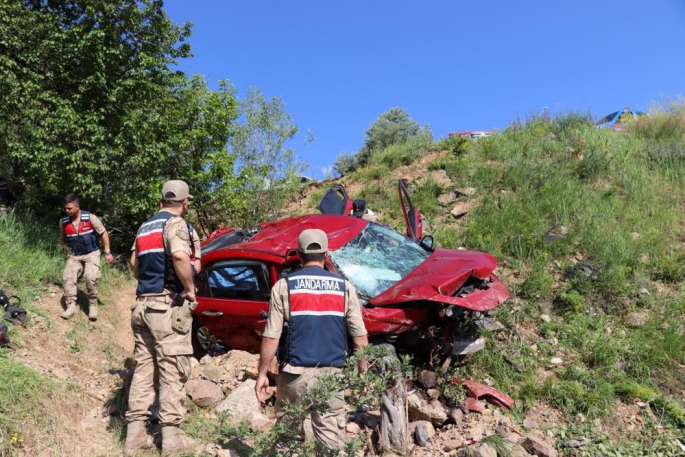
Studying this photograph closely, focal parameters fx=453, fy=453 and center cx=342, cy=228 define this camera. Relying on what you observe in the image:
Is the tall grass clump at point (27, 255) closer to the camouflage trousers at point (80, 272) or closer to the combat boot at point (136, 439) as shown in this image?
the camouflage trousers at point (80, 272)

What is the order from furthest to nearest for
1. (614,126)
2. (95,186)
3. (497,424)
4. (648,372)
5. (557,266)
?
(614,126)
(95,186)
(557,266)
(648,372)
(497,424)

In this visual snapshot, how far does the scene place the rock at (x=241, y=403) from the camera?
12.8 feet

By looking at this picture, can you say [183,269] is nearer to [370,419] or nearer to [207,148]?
[370,419]

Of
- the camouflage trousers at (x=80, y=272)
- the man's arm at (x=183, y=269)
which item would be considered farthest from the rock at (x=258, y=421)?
the camouflage trousers at (x=80, y=272)

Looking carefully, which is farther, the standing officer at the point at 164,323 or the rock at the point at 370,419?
the rock at the point at 370,419

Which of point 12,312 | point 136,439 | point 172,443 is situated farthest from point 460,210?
point 12,312

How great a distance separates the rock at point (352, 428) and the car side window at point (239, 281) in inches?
56.0

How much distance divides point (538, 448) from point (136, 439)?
3.12m

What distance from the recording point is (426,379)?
4.05 m

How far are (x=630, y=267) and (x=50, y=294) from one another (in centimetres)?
790

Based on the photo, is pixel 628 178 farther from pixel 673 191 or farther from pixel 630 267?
pixel 630 267

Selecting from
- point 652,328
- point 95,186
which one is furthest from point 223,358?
point 652,328

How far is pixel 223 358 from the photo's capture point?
4688mm

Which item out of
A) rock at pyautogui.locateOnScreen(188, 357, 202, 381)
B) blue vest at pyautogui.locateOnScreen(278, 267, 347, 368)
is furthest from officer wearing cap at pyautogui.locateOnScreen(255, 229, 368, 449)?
rock at pyautogui.locateOnScreen(188, 357, 202, 381)
